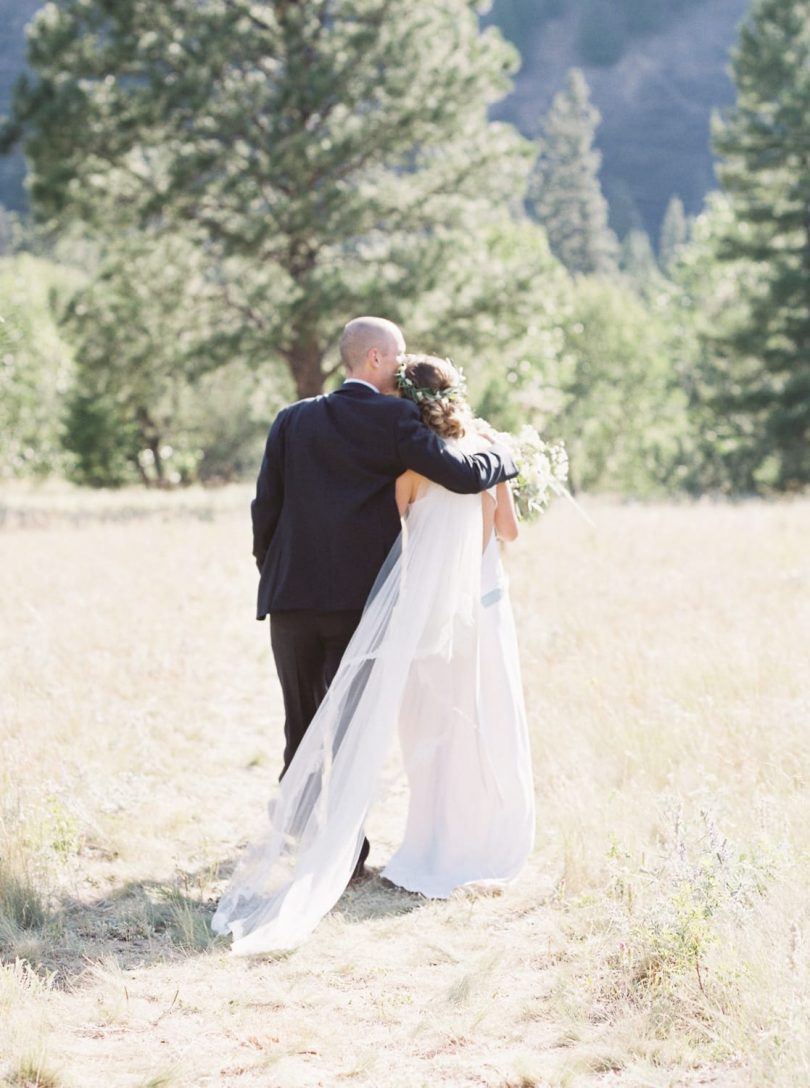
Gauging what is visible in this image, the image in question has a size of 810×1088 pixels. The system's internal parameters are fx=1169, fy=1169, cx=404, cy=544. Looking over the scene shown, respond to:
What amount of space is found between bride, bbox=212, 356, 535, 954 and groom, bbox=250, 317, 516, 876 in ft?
0.40

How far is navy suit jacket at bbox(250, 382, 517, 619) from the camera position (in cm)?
513

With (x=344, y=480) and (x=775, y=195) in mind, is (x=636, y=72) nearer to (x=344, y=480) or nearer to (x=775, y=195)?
(x=775, y=195)

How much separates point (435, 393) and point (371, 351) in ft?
1.13

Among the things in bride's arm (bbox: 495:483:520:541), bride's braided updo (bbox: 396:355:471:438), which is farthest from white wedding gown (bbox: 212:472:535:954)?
bride's braided updo (bbox: 396:355:471:438)

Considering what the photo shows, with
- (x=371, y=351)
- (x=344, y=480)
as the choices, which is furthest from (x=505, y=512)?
(x=371, y=351)

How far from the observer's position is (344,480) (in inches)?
206

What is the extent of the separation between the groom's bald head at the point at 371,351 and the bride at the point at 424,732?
0.09 metres

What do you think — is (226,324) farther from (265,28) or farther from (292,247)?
(265,28)

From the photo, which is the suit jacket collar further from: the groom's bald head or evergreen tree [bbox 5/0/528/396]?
evergreen tree [bbox 5/0/528/396]

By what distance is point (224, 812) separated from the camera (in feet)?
21.8

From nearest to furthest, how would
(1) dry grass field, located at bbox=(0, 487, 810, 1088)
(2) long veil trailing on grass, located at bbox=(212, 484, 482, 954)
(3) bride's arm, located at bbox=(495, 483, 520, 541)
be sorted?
(1) dry grass field, located at bbox=(0, 487, 810, 1088) → (2) long veil trailing on grass, located at bbox=(212, 484, 482, 954) → (3) bride's arm, located at bbox=(495, 483, 520, 541)

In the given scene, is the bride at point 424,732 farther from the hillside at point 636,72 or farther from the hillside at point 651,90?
the hillside at point 651,90

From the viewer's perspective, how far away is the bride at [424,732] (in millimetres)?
5047

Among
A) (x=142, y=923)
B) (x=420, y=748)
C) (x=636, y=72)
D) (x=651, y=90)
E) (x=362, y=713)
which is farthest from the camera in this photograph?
(x=636, y=72)
